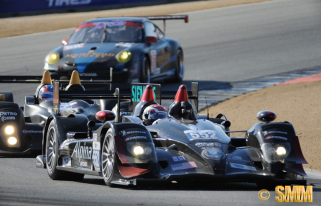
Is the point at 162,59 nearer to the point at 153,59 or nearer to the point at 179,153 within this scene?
the point at 153,59

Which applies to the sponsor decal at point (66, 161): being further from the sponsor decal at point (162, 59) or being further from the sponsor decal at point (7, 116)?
the sponsor decal at point (162, 59)

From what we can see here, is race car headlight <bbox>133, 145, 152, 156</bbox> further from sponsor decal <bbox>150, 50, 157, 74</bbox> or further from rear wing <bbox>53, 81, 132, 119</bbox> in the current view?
sponsor decal <bbox>150, 50, 157, 74</bbox>

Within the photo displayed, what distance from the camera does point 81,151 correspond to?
30.0 feet

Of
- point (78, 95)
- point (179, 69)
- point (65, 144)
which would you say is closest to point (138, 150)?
point (65, 144)

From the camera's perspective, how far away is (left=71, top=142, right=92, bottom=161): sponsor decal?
29.3ft

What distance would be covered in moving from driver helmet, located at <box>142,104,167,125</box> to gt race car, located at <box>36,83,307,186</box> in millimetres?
85

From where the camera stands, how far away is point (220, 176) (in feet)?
26.6

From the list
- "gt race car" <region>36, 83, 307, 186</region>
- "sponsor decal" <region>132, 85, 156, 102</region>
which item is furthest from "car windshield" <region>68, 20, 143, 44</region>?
"gt race car" <region>36, 83, 307, 186</region>

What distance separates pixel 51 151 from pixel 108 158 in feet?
5.74

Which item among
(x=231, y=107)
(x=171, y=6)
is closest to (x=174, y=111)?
(x=231, y=107)

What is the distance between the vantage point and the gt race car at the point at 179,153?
26.7 ft

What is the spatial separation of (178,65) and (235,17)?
1194cm

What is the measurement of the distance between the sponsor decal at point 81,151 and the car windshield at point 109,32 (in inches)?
342

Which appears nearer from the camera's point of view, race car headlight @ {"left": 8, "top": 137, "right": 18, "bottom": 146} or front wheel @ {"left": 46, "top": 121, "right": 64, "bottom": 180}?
front wheel @ {"left": 46, "top": 121, "right": 64, "bottom": 180}
